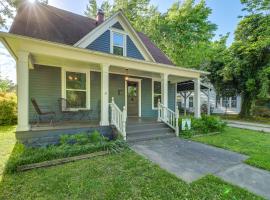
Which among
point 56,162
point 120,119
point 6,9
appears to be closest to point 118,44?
point 120,119

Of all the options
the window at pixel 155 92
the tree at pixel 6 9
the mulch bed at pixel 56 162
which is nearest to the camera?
the mulch bed at pixel 56 162

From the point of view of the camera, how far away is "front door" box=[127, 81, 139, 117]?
31.7 ft

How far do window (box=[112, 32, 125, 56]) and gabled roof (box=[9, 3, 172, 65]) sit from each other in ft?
5.28

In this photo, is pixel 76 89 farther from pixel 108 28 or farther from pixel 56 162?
pixel 56 162

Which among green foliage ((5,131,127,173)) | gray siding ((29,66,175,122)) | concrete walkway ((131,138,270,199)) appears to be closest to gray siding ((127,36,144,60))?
gray siding ((29,66,175,122))

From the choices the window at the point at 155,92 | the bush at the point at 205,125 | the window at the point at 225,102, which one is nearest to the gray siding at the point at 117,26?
the window at the point at 155,92

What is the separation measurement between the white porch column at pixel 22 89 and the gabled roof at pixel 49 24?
2650 mm

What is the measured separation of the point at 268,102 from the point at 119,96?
16.0 meters

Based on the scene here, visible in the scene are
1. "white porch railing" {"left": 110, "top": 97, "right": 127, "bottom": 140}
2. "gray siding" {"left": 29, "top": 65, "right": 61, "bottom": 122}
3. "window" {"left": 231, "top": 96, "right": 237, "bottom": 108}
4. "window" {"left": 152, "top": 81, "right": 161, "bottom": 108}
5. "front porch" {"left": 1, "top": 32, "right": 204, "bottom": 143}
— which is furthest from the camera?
"window" {"left": 231, "top": 96, "right": 237, "bottom": 108}

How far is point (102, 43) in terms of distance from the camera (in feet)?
27.6

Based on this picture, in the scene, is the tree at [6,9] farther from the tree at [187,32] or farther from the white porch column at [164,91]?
the tree at [187,32]

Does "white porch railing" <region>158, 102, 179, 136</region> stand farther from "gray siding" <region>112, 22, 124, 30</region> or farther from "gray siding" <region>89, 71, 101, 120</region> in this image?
"gray siding" <region>112, 22, 124, 30</region>

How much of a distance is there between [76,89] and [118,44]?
321cm

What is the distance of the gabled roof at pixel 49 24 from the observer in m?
7.14
